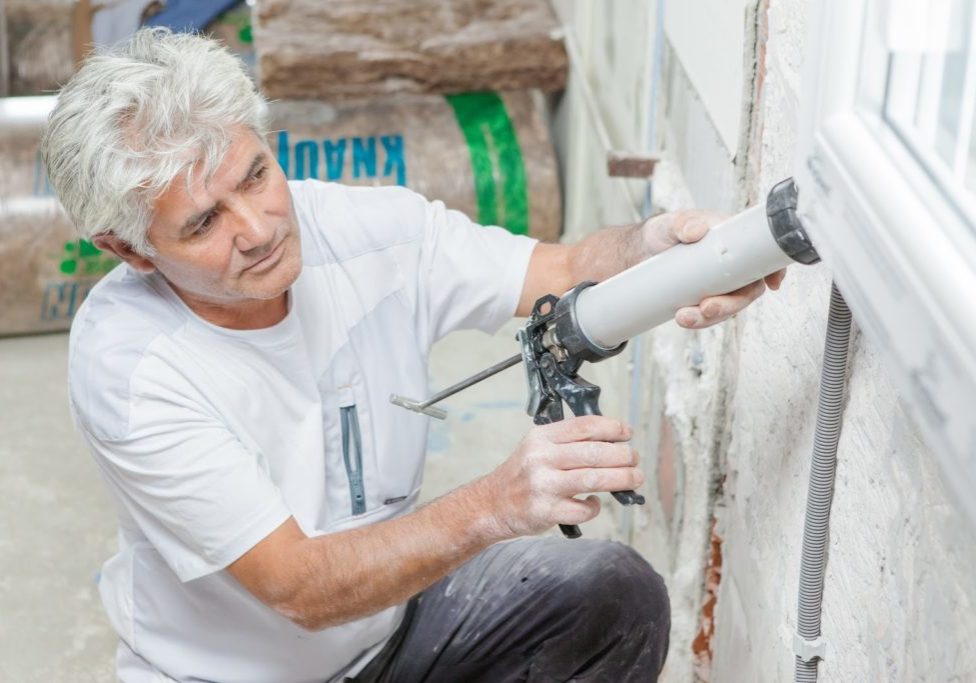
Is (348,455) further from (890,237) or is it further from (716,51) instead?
(890,237)

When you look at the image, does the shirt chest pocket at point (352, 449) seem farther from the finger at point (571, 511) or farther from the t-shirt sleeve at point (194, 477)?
the finger at point (571, 511)

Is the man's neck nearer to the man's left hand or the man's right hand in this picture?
the man's right hand

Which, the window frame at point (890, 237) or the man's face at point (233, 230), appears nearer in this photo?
the window frame at point (890, 237)

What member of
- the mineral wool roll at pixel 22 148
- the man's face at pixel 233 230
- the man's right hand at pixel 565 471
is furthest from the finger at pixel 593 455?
the mineral wool roll at pixel 22 148

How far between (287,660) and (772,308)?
2.83ft

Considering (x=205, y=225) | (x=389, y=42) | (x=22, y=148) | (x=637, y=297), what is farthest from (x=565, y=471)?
(x=22, y=148)

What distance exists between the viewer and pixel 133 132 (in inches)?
58.8

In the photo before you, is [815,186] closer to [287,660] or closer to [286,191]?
[286,191]

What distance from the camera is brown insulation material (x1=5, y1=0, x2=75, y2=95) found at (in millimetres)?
4301

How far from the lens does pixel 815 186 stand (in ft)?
3.53

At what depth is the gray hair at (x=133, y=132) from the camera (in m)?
1.49

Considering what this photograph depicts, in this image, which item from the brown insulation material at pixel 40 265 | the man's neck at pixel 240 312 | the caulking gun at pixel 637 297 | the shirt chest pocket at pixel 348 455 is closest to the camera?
the caulking gun at pixel 637 297

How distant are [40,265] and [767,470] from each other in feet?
9.03

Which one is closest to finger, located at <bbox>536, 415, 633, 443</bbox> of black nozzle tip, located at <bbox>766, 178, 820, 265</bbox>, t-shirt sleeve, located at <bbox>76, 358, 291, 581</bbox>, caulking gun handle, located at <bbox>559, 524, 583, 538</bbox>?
caulking gun handle, located at <bbox>559, 524, 583, 538</bbox>
